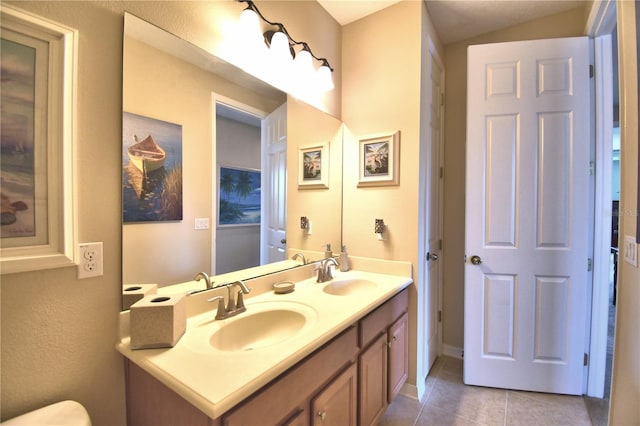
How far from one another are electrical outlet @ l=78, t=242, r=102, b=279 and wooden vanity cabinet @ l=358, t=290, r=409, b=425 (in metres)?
1.06

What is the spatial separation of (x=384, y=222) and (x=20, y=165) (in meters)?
1.74

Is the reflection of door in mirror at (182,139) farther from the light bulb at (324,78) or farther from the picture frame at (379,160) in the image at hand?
the picture frame at (379,160)

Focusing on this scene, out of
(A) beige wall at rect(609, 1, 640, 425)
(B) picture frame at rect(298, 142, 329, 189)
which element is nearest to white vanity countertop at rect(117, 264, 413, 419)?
(B) picture frame at rect(298, 142, 329, 189)

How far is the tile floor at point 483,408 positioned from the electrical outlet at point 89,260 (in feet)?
5.54

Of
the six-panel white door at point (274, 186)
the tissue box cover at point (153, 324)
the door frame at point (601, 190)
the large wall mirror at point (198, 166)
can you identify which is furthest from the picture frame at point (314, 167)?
the door frame at point (601, 190)

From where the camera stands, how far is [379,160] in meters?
1.92

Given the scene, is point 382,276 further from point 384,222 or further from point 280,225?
point 280,225

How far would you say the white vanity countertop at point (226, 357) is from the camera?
69 cm

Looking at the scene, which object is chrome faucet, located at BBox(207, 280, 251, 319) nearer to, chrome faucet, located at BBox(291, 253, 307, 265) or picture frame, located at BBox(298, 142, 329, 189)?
chrome faucet, located at BBox(291, 253, 307, 265)

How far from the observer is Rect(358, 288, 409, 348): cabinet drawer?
Result: 130 centimetres

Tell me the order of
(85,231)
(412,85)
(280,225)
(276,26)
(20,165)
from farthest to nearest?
(412,85), (280,225), (276,26), (85,231), (20,165)

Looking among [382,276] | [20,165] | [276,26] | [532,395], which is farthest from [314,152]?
[532,395]

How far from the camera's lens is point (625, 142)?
1106mm

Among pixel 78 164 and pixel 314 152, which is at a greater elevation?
pixel 314 152
